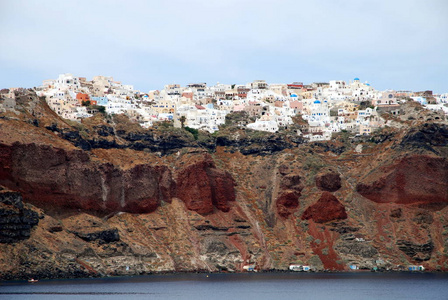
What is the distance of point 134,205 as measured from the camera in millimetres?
173000

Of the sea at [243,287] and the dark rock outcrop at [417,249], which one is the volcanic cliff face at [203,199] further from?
the sea at [243,287]

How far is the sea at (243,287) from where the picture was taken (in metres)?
128

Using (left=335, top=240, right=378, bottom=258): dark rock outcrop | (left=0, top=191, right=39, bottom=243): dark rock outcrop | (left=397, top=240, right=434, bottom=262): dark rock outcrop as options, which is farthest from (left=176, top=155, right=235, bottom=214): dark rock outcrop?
(left=0, top=191, right=39, bottom=243): dark rock outcrop

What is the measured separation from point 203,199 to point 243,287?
133 feet

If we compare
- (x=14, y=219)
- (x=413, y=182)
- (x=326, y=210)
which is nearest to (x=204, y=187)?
(x=326, y=210)

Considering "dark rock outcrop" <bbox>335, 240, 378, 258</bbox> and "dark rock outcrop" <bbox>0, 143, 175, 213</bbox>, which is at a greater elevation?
"dark rock outcrop" <bbox>0, 143, 175, 213</bbox>

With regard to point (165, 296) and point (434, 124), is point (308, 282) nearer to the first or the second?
point (165, 296)

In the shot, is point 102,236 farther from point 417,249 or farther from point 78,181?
point 417,249

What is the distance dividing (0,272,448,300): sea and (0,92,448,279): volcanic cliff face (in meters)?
5.72

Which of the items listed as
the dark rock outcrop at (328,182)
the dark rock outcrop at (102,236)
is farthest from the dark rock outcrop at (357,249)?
the dark rock outcrop at (102,236)

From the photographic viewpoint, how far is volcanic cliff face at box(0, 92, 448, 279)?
155500 mm

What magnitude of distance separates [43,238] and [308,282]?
145ft

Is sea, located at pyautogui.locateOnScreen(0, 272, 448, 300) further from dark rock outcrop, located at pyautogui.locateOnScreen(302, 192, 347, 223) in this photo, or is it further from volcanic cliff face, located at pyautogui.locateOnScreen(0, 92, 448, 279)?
dark rock outcrop, located at pyautogui.locateOnScreen(302, 192, 347, 223)

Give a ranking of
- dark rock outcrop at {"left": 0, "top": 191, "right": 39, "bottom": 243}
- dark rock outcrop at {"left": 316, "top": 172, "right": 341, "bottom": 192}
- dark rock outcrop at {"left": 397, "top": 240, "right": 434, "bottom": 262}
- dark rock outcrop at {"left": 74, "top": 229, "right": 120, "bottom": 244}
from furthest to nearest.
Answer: dark rock outcrop at {"left": 316, "top": 172, "right": 341, "bottom": 192}, dark rock outcrop at {"left": 397, "top": 240, "right": 434, "bottom": 262}, dark rock outcrop at {"left": 74, "top": 229, "right": 120, "bottom": 244}, dark rock outcrop at {"left": 0, "top": 191, "right": 39, "bottom": 243}
